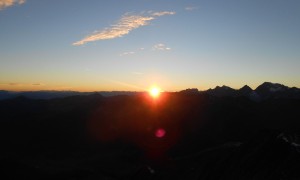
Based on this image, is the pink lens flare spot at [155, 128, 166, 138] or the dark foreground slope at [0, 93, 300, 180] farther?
the pink lens flare spot at [155, 128, 166, 138]

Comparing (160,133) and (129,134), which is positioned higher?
(160,133)

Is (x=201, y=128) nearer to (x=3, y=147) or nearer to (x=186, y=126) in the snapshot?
Result: (x=186, y=126)

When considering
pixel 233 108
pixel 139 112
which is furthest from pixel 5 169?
pixel 233 108

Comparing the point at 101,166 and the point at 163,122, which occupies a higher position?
the point at 163,122

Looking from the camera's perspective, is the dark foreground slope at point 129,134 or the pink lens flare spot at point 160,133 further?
the pink lens flare spot at point 160,133

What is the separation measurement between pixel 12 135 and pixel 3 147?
1360cm

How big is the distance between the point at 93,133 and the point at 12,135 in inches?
1439

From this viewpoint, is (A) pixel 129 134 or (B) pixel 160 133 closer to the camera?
(B) pixel 160 133

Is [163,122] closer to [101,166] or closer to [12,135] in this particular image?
[101,166]

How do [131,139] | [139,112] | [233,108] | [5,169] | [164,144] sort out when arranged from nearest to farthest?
[5,169], [164,144], [131,139], [233,108], [139,112]

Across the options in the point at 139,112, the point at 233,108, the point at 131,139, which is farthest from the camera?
the point at 139,112

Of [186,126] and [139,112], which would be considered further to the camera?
[139,112]

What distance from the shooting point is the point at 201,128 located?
5886 inches

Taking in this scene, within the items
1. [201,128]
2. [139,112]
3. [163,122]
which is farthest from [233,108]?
[139,112]
